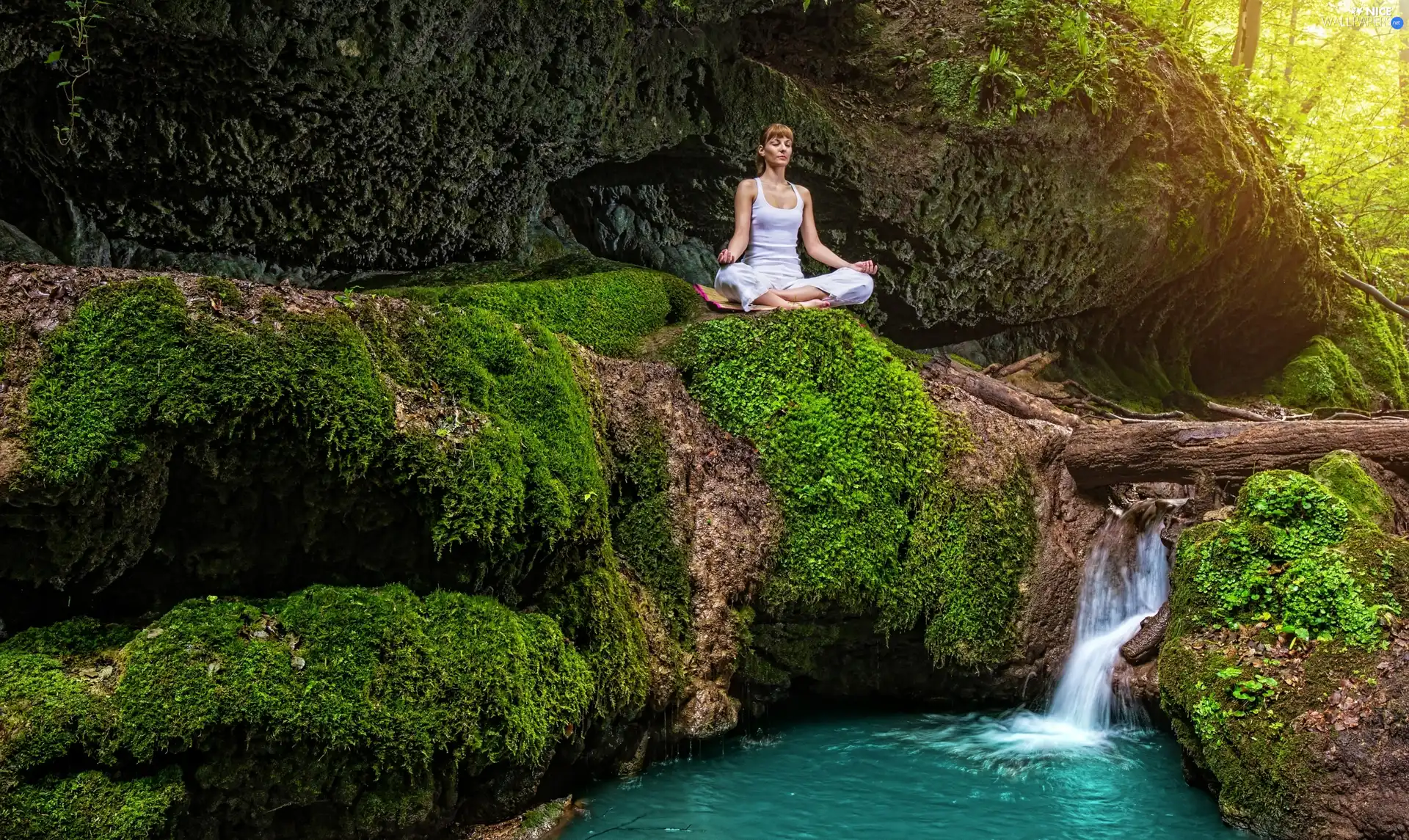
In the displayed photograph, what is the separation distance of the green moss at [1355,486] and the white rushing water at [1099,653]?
4.28 ft

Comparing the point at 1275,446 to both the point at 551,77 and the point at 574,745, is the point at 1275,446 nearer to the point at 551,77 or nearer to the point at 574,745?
the point at 574,745

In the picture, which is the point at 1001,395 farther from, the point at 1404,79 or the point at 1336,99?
the point at 1404,79

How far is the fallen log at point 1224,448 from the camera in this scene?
730 centimetres

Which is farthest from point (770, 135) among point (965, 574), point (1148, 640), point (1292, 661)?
point (1292, 661)

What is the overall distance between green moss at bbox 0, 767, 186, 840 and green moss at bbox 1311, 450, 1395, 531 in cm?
682

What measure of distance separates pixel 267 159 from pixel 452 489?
3.41 meters

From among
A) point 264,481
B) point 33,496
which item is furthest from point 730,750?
point 33,496

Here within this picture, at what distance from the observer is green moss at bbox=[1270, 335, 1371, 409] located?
1402cm

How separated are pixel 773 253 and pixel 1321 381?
1009cm

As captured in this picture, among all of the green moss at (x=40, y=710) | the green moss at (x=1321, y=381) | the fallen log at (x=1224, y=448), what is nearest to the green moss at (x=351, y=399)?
the green moss at (x=40, y=710)

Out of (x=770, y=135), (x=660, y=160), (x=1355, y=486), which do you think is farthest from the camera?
(x=660, y=160)

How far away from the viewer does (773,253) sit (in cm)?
834

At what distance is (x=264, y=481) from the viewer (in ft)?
14.6

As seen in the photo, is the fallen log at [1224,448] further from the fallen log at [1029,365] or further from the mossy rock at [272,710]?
the mossy rock at [272,710]
